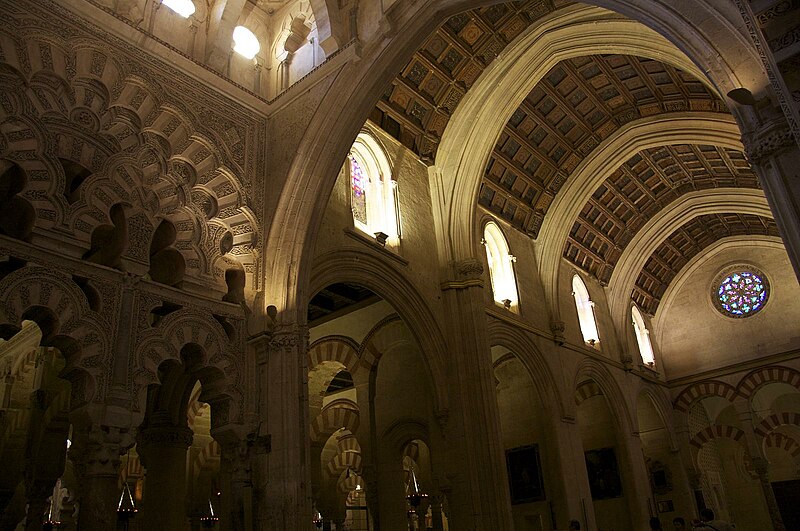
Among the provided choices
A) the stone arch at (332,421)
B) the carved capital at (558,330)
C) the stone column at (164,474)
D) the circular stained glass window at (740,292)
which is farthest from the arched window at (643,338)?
the stone column at (164,474)

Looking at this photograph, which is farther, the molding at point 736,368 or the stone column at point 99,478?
the molding at point 736,368

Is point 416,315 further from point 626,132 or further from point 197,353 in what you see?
point 626,132

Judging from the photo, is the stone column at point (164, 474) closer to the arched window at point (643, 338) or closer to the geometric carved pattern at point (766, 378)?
the arched window at point (643, 338)

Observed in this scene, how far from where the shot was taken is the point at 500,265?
14.6 meters

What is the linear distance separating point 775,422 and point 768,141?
1807cm

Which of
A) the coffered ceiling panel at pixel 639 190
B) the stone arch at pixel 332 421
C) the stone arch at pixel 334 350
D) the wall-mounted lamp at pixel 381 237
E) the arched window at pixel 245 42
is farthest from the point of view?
the coffered ceiling panel at pixel 639 190

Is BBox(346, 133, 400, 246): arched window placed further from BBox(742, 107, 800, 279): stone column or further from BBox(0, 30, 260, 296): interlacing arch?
BBox(742, 107, 800, 279): stone column

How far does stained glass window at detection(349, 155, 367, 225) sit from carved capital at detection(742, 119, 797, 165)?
6683mm

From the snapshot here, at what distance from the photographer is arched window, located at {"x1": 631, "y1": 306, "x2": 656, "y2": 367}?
821 inches

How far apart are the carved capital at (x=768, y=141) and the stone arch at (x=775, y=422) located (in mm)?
17237

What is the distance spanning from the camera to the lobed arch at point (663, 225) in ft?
57.4

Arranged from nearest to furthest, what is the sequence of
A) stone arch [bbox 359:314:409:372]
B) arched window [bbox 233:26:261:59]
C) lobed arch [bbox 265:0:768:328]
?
lobed arch [bbox 265:0:768:328] < arched window [bbox 233:26:261:59] < stone arch [bbox 359:314:409:372]

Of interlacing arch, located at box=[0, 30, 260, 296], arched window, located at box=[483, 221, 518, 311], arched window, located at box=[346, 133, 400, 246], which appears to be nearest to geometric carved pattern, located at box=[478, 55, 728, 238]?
arched window, located at box=[483, 221, 518, 311]

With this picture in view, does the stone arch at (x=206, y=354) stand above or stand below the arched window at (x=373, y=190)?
below
